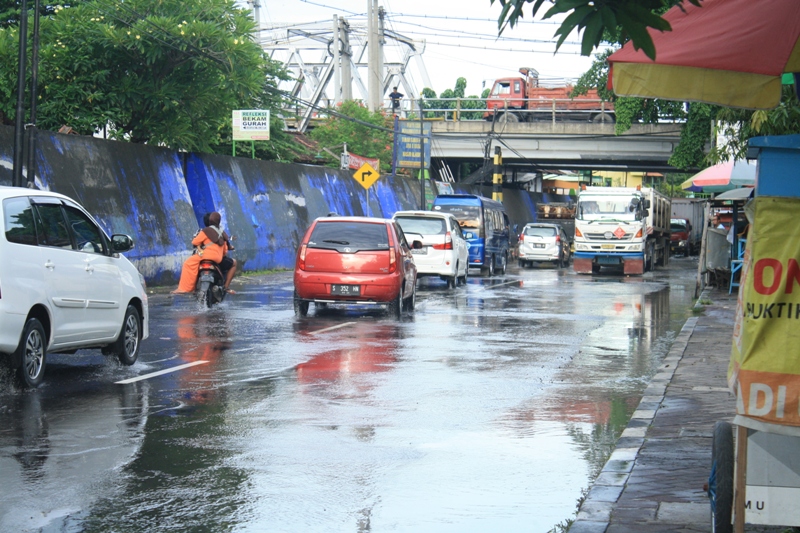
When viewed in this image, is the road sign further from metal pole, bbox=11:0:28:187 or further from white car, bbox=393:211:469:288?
metal pole, bbox=11:0:28:187

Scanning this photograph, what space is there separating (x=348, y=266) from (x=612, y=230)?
1960 centimetres

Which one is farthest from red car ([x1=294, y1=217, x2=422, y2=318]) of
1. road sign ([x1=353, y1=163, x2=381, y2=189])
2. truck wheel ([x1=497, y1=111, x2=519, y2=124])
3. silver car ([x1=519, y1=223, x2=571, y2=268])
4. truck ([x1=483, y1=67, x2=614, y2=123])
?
truck wheel ([x1=497, y1=111, x2=519, y2=124])

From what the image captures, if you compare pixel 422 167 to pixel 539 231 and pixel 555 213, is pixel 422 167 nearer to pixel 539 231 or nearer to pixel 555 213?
pixel 539 231

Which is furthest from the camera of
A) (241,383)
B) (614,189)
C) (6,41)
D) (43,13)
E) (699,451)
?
(43,13)

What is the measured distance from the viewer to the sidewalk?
564 centimetres

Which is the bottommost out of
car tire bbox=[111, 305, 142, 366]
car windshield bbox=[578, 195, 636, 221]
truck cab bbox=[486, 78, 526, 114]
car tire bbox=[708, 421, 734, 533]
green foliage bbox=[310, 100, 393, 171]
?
car tire bbox=[111, 305, 142, 366]

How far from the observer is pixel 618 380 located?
11.0 meters

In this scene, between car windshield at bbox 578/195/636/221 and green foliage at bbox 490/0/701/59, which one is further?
car windshield at bbox 578/195/636/221

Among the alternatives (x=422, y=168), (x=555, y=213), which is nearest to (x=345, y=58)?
(x=422, y=168)

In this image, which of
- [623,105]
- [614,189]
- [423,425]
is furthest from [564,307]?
[623,105]

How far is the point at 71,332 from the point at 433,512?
221 inches

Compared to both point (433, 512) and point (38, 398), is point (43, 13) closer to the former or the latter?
point (38, 398)

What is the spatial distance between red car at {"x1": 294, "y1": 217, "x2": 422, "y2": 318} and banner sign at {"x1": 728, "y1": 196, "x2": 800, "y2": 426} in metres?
13.0

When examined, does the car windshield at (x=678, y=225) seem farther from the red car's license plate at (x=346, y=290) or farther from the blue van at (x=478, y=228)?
the red car's license plate at (x=346, y=290)
